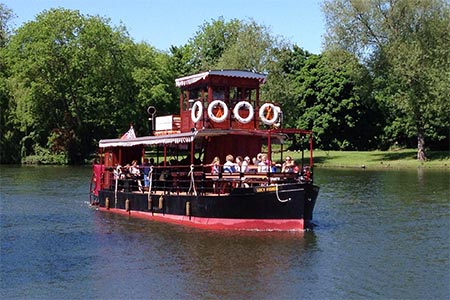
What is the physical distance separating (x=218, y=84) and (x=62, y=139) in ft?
178

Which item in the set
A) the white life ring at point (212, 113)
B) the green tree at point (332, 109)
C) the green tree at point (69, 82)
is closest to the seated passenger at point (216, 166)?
the white life ring at point (212, 113)

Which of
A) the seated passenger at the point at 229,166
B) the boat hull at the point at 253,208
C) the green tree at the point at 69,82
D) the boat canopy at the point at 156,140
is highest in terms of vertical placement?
the green tree at the point at 69,82

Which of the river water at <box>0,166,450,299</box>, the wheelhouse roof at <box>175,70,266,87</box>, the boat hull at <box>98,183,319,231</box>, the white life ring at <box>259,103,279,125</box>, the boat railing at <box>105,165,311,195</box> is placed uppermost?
the wheelhouse roof at <box>175,70,266,87</box>

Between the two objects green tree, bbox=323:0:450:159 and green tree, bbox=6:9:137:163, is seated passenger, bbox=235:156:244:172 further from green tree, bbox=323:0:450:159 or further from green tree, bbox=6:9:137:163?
green tree, bbox=6:9:137:163

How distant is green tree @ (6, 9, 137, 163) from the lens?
253 ft

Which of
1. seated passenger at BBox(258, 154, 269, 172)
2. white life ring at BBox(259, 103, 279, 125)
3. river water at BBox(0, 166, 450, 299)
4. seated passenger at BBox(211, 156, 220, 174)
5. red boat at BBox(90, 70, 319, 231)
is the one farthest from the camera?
white life ring at BBox(259, 103, 279, 125)

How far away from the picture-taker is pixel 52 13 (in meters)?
77.5

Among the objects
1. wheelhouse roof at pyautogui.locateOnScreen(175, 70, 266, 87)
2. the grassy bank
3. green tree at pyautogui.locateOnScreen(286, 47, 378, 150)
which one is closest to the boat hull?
wheelhouse roof at pyautogui.locateOnScreen(175, 70, 266, 87)

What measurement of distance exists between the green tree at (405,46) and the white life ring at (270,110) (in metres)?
34.1

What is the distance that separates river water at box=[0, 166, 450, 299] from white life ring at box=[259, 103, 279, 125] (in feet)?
15.2

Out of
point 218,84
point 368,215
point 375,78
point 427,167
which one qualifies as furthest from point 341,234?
point 375,78

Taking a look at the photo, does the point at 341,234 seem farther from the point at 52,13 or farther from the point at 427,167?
the point at 52,13

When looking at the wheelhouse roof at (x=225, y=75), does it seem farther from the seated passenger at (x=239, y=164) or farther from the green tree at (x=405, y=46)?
the green tree at (x=405, y=46)

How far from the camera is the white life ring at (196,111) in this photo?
94.1ft
